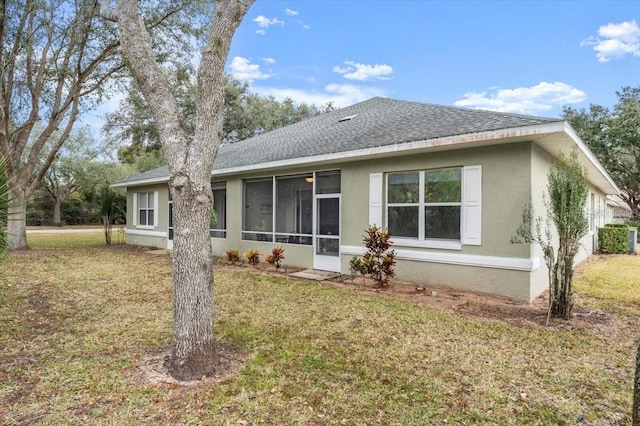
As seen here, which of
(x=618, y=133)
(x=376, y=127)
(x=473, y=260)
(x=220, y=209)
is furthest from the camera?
(x=618, y=133)

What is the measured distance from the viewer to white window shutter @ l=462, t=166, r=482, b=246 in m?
6.66

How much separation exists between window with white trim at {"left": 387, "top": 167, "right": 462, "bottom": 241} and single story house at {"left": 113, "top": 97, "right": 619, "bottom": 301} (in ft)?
0.07

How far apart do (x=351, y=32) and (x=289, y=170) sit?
7.92 metres

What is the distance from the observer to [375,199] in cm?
807

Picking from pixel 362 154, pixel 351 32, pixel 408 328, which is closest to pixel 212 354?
pixel 408 328

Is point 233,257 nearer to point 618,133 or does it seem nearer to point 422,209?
point 422,209

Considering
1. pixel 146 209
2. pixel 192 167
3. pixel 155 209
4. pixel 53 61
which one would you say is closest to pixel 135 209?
pixel 146 209

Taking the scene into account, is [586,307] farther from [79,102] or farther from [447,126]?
[79,102]

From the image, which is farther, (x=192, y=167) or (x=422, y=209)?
(x=422, y=209)

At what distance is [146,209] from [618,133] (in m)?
27.3

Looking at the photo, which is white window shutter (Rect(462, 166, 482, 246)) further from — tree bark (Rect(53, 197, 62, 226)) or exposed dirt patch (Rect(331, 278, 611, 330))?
tree bark (Rect(53, 197, 62, 226))

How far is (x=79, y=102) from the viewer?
47.0 ft

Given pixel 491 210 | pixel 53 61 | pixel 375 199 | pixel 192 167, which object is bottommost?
pixel 491 210

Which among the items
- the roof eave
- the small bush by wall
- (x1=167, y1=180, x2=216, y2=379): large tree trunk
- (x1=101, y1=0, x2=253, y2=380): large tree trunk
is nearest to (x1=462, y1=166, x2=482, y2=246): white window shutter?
the roof eave
